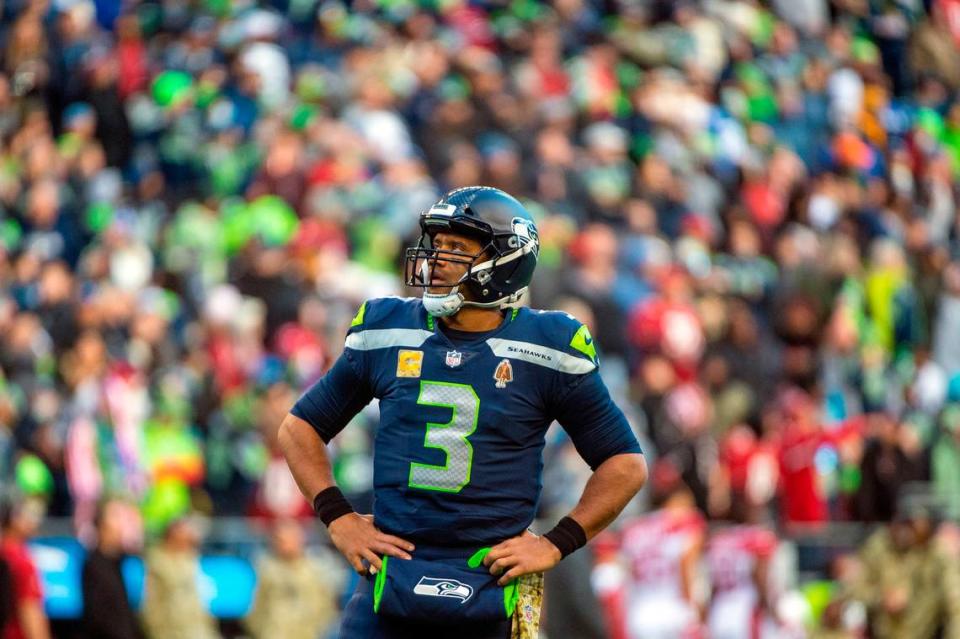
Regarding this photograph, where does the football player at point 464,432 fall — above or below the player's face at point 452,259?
below

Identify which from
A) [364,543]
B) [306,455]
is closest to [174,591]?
[306,455]

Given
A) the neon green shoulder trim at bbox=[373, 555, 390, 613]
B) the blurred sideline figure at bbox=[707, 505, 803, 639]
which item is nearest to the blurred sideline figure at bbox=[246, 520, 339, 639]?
the blurred sideline figure at bbox=[707, 505, 803, 639]

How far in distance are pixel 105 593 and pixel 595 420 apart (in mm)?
7359

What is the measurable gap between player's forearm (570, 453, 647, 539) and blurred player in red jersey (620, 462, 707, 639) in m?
7.70

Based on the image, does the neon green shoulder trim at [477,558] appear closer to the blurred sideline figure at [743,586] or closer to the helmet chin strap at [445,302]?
the helmet chin strap at [445,302]

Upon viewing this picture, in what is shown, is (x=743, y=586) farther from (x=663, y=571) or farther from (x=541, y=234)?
(x=541, y=234)

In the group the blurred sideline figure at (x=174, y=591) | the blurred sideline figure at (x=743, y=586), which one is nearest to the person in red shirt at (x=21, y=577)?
the blurred sideline figure at (x=174, y=591)

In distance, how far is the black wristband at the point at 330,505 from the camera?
589 centimetres

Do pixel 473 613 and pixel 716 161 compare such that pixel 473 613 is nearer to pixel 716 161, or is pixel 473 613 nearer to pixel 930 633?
pixel 930 633

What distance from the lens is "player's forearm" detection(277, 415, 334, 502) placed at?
19.6 feet

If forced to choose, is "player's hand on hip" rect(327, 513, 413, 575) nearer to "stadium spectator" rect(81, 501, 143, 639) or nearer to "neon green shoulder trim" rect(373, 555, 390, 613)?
"neon green shoulder trim" rect(373, 555, 390, 613)

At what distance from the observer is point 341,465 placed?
1338 centimetres

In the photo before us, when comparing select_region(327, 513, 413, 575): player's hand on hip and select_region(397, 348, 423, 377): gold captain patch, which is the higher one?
select_region(397, 348, 423, 377): gold captain patch

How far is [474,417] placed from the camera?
5.69 m
